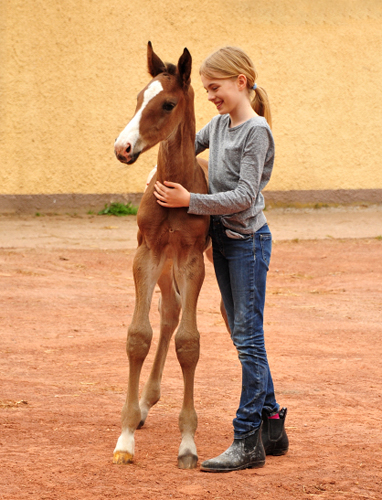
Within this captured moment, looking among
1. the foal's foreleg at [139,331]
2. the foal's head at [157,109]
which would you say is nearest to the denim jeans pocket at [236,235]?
the foal's foreleg at [139,331]

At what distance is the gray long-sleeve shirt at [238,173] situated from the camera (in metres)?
3.51

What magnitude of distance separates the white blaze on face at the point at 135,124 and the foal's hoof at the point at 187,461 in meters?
1.56

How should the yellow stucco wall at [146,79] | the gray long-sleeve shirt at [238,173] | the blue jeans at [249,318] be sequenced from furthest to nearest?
the yellow stucco wall at [146,79], the blue jeans at [249,318], the gray long-sleeve shirt at [238,173]

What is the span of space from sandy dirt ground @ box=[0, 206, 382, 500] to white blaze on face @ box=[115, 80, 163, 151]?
5.19ft

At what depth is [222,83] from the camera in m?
3.57

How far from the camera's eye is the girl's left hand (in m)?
3.61

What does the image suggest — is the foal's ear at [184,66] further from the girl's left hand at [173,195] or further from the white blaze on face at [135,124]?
the girl's left hand at [173,195]

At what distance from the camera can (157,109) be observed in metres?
3.56

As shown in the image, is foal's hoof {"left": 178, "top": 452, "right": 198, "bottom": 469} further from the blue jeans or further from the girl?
the blue jeans

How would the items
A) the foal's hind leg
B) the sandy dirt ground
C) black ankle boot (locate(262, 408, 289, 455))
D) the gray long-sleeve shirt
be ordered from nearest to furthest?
the sandy dirt ground → the gray long-sleeve shirt → black ankle boot (locate(262, 408, 289, 455)) → the foal's hind leg

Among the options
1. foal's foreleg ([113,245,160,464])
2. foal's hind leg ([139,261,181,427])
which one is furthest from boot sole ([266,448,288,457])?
foal's hind leg ([139,261,181,427])

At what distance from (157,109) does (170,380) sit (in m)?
2.39

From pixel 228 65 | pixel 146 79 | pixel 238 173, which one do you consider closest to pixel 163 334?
pixel 238 173

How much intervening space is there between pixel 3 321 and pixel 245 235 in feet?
11.9
